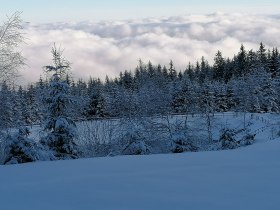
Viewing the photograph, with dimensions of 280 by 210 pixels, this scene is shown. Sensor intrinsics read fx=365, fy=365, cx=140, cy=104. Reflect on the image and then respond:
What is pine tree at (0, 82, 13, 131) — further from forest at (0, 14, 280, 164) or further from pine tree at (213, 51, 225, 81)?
pine tree at (213, 51, 225, 81)

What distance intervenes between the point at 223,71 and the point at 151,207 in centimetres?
10619

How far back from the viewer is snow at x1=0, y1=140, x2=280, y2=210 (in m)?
5.61

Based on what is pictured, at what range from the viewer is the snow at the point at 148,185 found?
561 centimetres

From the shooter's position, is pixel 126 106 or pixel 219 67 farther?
pixel 219 67

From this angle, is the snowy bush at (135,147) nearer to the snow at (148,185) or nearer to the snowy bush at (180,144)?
the snowy bush at (180,144)

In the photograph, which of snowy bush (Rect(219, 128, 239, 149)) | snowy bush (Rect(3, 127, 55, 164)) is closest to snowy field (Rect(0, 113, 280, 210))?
snowy bush (Rect(3, 127, 55, 164))

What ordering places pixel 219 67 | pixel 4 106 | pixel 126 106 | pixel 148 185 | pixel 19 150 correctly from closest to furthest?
pixel 148 185, pixel 19 150, pixel 4 106, pixel 126 106, pixel 219 67

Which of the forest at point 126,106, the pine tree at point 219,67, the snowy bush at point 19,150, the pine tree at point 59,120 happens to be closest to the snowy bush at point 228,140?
the forest at point 126,106

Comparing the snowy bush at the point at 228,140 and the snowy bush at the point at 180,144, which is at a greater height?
the snowy bush at the point at 180,144

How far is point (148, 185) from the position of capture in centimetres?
674

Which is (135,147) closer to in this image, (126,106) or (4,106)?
(4,106)

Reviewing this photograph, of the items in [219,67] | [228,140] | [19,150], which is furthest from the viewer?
[219,67]

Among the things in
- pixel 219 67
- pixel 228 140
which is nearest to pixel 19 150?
pixel 228 140

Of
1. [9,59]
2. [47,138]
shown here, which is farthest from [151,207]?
[9,59]
